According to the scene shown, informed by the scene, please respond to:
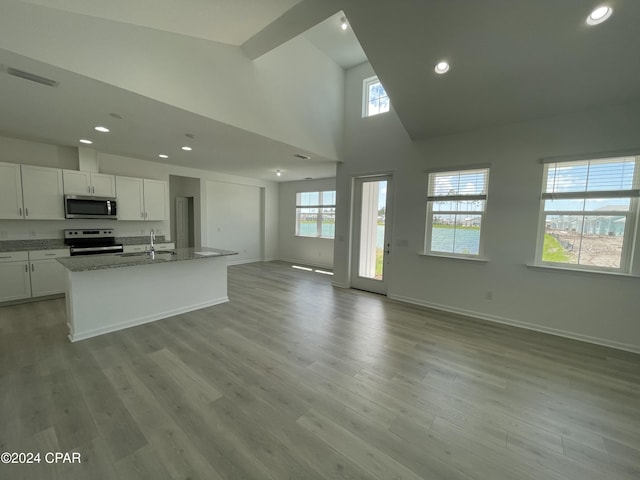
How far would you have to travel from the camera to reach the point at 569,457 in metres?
1.62

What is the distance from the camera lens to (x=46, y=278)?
13.8ft

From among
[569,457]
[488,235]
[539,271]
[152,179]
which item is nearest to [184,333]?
[569,457]

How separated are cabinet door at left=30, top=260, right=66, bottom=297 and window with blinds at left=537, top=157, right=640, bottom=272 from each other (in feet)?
23.9

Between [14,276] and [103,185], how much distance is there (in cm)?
191

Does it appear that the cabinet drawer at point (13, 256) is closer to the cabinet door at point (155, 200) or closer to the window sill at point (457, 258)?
the cabinet door at point (155, 200)

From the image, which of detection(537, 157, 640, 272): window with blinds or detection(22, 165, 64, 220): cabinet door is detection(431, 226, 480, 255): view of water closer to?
detection(537, 157, 640, 272): window with blinds

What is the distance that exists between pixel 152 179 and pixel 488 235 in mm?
6616

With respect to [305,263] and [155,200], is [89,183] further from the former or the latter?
[305,263]

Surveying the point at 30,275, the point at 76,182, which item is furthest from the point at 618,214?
the point at 30,275

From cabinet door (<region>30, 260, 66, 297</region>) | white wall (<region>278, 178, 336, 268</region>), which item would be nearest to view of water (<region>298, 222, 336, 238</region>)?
white wall (<region>278, 178, 336, 268</region>)

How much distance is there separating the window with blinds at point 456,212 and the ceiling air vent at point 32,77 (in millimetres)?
4815

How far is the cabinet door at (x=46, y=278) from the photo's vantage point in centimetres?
410

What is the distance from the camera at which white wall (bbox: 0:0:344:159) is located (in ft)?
6.84

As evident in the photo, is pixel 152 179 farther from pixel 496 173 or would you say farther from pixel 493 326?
pixel 493 326
